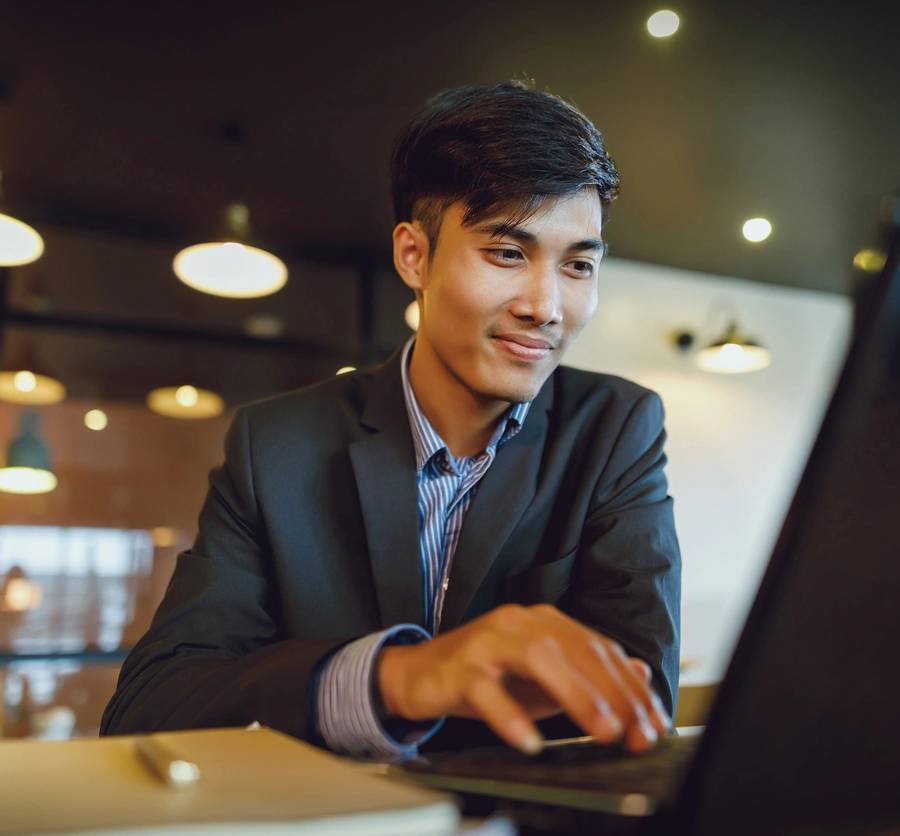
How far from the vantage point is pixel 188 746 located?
0.58 meters

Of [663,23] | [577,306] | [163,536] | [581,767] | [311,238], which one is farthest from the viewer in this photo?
[311,238]

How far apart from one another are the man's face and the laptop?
3.14ft

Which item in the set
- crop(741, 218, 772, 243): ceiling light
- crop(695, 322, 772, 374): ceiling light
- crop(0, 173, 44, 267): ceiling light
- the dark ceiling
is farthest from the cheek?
crop(695, 322, 772, 374): ceiling light

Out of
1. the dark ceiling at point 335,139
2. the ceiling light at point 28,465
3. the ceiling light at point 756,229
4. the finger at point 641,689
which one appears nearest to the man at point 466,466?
the finger at point 641,689

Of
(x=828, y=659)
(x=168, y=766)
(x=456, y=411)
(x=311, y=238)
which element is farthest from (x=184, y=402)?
(x=828, y=659)

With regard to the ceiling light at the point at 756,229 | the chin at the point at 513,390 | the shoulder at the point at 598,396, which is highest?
the ceiling light at the point at 756,229

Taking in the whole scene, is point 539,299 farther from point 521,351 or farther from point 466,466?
point 466,466

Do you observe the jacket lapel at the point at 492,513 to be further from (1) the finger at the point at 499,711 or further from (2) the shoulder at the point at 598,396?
(1) the finger at the point at 499,711

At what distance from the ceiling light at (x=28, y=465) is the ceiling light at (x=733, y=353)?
4.07 metres

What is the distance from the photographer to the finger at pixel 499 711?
60cm

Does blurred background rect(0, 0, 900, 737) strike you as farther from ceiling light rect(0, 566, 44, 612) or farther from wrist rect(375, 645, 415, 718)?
wrist rect(375, 645, 415, 718)

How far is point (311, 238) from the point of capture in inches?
212

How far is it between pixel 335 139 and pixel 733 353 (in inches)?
117

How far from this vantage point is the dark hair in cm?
142
